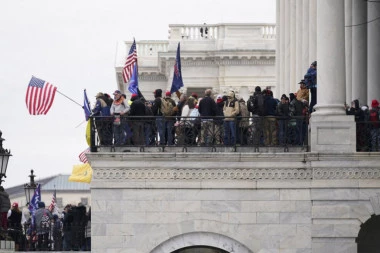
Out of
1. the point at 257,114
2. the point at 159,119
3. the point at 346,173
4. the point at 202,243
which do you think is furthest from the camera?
the point at 257,114

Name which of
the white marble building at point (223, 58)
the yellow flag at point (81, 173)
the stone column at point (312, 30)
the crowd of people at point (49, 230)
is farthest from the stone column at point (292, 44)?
the white marble building at point (223, 58)

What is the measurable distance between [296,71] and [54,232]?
1473 centimetres

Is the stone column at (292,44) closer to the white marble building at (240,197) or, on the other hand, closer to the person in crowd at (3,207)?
the person in crowd at (3,207)

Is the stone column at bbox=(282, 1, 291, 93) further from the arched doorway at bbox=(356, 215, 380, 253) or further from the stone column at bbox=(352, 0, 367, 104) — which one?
the arched doorway at bbox=(356, 215, 380, 253)

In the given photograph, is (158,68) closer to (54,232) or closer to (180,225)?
(54,232)

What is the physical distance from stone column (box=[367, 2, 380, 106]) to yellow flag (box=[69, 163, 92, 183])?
10.4m

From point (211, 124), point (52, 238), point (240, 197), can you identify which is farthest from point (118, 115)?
point (52, 238)

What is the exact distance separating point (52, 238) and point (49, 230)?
1.19 feet

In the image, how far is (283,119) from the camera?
54500 millimetres

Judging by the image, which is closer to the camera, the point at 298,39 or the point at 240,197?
the point at 240,197

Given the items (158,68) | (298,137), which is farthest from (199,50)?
(298,137)

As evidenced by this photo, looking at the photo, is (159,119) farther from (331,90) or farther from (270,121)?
(331,90)

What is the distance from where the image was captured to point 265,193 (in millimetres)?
53750

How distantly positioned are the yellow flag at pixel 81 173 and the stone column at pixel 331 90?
15.7m
